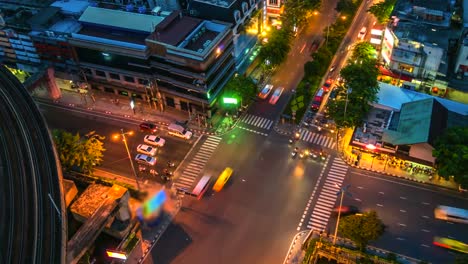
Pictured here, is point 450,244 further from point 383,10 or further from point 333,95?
point 383,10

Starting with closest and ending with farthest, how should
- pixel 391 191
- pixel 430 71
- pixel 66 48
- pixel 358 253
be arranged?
pixel 358 253 < pixel 391 191 < pixel 430 71 < pixel 66 48

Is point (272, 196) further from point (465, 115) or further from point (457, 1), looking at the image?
point (457, 1)

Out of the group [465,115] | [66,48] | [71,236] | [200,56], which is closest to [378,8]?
[465,115]

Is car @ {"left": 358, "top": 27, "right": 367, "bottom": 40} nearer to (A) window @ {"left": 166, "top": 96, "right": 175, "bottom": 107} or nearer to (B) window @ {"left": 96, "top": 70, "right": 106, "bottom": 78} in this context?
(A) window @ {"left": 166, "top": 96, "right": 175, "bottom": 107}

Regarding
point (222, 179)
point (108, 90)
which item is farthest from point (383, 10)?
point (108, 90)

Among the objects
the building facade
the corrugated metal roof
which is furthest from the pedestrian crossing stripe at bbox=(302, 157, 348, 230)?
the corrugated metal roof

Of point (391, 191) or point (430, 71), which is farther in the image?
point (430, 71)
